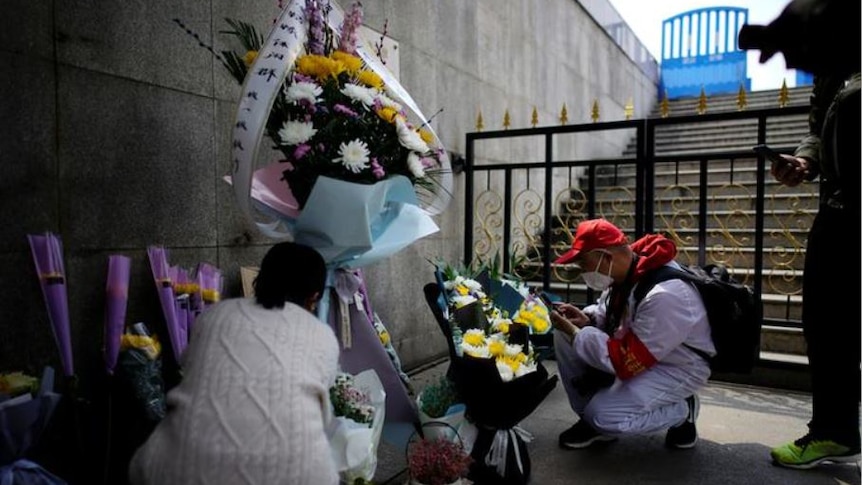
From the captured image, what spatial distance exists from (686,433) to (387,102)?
241 cm

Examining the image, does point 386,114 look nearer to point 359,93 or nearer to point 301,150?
point 359,93

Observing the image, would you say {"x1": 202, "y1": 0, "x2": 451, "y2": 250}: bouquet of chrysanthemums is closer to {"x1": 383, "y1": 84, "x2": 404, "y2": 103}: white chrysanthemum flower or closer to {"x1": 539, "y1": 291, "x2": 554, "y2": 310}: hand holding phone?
{"x1": 383, "y1": 84, "x2": 404, "y2": 103}: white chrysanthemum flower

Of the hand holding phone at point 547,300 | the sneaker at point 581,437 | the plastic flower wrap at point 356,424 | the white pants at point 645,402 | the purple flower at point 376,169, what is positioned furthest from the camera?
the hand holding phone at point 547,300

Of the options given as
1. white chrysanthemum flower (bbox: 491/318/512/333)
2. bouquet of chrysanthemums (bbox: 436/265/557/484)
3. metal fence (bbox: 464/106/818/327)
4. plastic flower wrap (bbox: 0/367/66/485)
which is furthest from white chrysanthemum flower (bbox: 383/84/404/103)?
metal fence (bbox: 464/106/818/327)

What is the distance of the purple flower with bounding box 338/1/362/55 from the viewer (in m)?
2.48

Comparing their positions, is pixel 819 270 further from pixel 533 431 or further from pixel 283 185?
pixel 283 185

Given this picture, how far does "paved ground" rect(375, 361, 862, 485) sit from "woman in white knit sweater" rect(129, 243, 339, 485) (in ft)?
3.95

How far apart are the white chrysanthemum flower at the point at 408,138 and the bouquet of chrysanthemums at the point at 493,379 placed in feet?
2.50

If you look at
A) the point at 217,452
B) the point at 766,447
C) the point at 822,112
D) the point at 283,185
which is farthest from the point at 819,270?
the point at 217,452

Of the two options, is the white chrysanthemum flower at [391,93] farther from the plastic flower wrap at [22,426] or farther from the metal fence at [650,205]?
the metal fence at [650,205]

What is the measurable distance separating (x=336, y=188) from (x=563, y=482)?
1.81 m

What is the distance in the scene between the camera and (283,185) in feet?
8.76

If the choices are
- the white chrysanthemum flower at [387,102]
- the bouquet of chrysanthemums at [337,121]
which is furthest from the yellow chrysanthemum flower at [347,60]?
the white chrysanthemum flower at [387,102]

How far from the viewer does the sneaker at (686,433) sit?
10.7 ft
